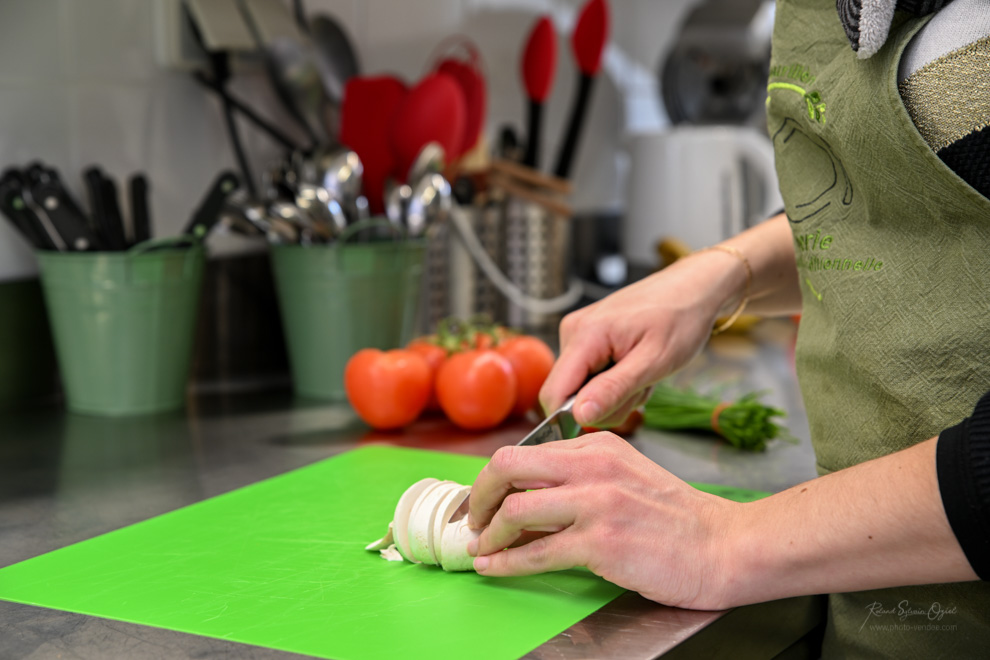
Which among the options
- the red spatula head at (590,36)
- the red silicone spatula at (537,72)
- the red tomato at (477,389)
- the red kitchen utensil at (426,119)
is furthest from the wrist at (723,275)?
the red spatula head at (590,36)

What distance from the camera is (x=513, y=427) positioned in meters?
1.24

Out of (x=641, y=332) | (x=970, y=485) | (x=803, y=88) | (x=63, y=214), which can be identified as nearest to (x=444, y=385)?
(x=641, y=332)

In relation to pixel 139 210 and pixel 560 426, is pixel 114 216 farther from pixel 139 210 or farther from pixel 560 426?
pixel 560 426

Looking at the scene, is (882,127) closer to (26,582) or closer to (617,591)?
(617,591)

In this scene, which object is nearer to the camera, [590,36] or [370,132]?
[370,132]

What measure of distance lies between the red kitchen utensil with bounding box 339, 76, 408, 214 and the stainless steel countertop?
0.32 metres

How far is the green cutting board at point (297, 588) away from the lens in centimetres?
61

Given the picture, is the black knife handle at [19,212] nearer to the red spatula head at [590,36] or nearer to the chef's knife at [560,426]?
the chef's knife at [560,426]

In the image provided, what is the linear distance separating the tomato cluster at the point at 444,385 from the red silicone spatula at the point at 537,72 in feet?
2.48

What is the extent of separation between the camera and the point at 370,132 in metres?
1.46

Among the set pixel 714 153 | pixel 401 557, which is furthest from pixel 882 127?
pixel 714 153

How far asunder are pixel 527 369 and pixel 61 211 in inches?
22.3

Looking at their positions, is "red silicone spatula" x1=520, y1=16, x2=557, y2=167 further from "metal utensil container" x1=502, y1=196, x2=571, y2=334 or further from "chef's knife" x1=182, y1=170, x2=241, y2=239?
"chef's knife" x1=182, y1=170, x2=241, y2=239

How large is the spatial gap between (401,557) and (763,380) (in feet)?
2.91
